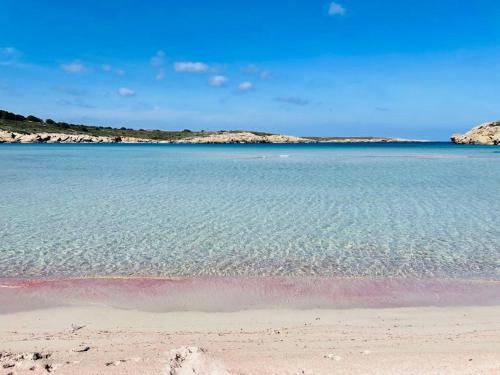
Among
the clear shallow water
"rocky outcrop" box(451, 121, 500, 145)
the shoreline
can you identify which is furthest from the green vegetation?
the shoreline

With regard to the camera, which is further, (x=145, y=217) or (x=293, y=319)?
(x=145, y=217)

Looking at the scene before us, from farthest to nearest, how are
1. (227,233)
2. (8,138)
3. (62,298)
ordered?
(8,138) < (227,233) < (62,298)

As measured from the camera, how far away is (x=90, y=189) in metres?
21.8

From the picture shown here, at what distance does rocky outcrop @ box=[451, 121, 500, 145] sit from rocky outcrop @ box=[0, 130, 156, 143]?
107m

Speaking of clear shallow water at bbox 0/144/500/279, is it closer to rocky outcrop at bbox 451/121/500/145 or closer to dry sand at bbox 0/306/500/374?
dry sand at bbox 0/306/500/374

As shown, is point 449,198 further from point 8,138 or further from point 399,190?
point 8,138

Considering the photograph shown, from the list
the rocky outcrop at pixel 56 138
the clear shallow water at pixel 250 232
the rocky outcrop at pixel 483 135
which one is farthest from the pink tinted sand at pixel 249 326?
the rocky outcrop at pixel 483 135

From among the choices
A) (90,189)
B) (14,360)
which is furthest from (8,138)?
(14,360)

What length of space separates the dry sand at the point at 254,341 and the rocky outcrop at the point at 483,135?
138m

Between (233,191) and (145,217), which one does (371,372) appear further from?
(233,191)

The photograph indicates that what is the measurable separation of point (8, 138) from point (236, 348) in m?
133

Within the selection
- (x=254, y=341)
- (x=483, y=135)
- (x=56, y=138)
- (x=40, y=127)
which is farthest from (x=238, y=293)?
(x=40, y=127)

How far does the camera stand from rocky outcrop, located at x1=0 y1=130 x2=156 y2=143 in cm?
12112

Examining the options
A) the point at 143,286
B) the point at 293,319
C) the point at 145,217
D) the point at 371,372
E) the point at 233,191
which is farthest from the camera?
the point at 233,191
